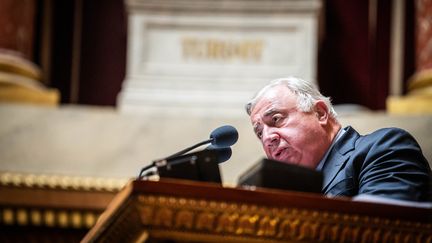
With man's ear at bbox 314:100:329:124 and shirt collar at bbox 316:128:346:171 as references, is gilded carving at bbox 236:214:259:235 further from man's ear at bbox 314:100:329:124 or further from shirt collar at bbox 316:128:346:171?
man's ear at bbox 314:100:329:124

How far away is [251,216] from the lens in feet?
6.32

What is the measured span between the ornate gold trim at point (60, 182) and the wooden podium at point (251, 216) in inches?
96.0

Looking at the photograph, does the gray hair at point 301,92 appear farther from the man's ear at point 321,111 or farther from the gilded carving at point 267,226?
the gilded carving at point 267,226

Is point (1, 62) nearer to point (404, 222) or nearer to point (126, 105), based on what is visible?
point (126, 105)

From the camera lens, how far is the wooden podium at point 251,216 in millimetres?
1895

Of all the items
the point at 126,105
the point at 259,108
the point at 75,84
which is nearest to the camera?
the point at 259,108

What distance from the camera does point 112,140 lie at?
15.2 ft

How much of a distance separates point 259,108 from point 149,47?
8.01 feet

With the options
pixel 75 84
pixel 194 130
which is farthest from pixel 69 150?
pixel 75 84

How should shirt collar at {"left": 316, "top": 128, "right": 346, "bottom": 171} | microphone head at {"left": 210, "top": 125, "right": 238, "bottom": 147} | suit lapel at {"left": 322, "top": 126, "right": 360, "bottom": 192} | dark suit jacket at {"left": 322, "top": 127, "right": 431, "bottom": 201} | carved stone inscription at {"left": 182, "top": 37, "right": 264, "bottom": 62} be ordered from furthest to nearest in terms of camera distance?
1. carved stone inscription at {"left": 182, "top": 37, "right": 264, "bottom": 62}
2. shirt collar at {"left": 316, "top": 128, "right": 346, "bottom": 171}
3. suit lapel at {"left": 322, "top": 126, "right": 360, "bottom": 192}
4. microphone head at {"left": 210, "top": 125, "right": 238, "bottom": 147}
5. dark suit jacket at {"left": 322, "top": 127, "right": 431, "bottom": 201}

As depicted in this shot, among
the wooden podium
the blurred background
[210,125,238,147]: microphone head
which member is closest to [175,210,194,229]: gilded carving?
the wooden podium

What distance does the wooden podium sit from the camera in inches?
74.6

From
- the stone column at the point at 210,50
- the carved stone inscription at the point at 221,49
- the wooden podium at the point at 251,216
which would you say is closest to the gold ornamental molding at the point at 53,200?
the stone column at the point at 210,50

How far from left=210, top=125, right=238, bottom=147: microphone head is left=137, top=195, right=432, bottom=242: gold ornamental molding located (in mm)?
608
